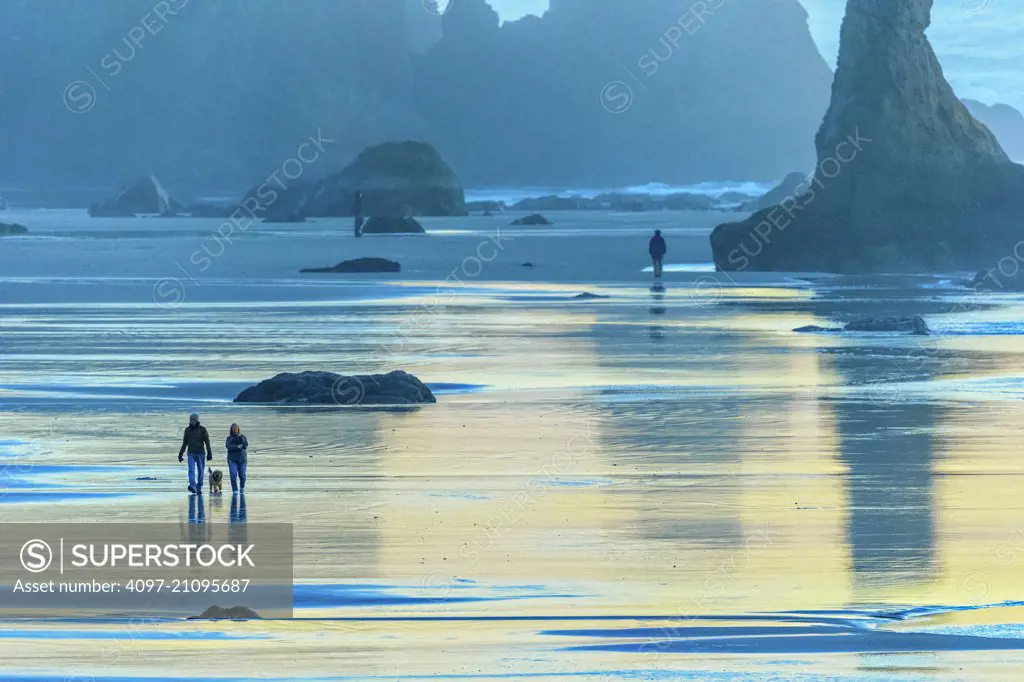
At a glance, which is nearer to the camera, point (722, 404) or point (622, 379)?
point (722, 404)

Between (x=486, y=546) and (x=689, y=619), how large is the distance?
8.54 feet

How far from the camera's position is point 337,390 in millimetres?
23656

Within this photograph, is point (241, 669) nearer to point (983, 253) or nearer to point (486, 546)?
point (486, 546)

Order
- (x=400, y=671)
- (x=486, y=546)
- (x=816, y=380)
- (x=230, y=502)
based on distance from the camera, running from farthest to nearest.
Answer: (x=816, y=380) → (x=230, y=502) → (x=486, y=546) → (x=400, y=671)

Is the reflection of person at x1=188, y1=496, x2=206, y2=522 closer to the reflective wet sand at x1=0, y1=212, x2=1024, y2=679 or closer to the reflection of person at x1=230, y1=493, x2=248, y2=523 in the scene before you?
the reflective wet sand at x1=0, y1=212, x2=1024, y2=679

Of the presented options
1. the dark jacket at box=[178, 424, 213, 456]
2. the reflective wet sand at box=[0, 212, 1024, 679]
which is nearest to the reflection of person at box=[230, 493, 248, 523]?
the reflective wet sand at box=[0, 212, 1024, 679]

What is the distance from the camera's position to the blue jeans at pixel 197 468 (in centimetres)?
1620

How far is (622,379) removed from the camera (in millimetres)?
26812

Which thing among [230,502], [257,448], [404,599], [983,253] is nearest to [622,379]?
[257,448]

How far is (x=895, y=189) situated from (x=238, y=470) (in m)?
51.6

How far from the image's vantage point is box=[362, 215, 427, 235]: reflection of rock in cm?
13450

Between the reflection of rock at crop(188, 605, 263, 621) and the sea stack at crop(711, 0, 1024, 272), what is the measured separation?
54.6 m

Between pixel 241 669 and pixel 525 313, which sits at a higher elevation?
pixel 525 313

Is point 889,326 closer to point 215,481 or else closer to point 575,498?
point 575,498
